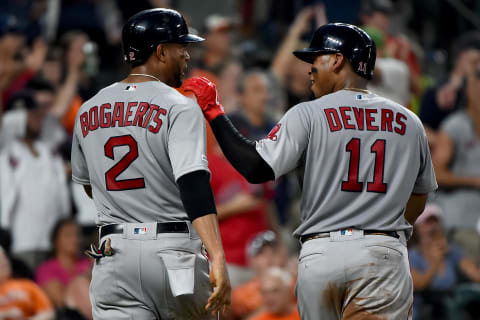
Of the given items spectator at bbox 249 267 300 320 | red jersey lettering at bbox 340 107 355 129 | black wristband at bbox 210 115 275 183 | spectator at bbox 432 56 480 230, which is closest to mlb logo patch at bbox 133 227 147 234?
black wristband at bbox 210 115 275 183

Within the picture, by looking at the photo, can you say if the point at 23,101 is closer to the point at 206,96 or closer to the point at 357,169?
the point at 206,96

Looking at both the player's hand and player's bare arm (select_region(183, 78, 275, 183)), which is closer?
the player's hand

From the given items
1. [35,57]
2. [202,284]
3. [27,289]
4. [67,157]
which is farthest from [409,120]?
[35,57]

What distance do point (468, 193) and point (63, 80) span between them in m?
4.45

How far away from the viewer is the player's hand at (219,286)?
173 inches

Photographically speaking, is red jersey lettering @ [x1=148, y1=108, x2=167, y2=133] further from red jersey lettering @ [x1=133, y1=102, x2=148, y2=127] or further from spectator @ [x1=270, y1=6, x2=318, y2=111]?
spectator @ [x1=270, y1=6, x2=318, y2=111]

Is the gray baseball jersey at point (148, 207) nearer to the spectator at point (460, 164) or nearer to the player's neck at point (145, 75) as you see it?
the player's neck at point (145, 75)

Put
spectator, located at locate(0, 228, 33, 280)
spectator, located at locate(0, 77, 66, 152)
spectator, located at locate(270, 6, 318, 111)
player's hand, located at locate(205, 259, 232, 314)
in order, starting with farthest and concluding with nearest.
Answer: spectator, located at locate(270, 6, 318, 111) → spectator, located at locate(0, 77, 66, 152) → spectator, located at locate(0, 228, 33, 280) → player's hand, located at locate(205, 259, 232, 314)

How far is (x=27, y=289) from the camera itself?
868 centimetres

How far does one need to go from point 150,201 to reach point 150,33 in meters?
0.85

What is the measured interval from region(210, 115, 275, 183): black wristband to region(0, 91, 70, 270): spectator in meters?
4.51

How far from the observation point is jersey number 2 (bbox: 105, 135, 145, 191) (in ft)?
15.3

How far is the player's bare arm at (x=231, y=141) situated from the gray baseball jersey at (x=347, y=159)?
0.06 metres

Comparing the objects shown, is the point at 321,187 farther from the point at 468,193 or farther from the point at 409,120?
the point at 468,193
